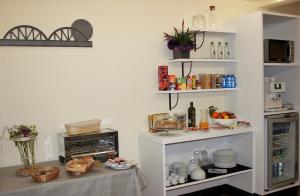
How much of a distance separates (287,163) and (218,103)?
3.65 ft

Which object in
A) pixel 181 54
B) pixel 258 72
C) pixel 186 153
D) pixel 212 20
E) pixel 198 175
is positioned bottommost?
pixel 198 175

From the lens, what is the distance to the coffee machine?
3373 millimetres

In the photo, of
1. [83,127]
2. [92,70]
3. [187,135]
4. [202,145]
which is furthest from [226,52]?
[83,127]

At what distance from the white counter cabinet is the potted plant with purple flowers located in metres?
0.86

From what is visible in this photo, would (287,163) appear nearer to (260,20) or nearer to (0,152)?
(260,20)

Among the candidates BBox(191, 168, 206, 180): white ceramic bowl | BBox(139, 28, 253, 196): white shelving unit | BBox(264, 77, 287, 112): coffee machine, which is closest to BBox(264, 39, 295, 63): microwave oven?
BBox(264, 77, 287, 112): coffee machine

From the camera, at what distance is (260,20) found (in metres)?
3.20

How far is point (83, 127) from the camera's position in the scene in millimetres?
2619

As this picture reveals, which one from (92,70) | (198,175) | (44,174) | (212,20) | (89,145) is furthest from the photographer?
(212,20)

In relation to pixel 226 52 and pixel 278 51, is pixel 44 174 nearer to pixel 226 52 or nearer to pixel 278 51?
pixel 226 52

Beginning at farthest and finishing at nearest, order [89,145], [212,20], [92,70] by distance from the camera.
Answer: [212,20] < [92,70] < [89,145]

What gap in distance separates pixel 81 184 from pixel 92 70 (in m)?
1.16

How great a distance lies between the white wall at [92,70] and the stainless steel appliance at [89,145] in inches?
10.1

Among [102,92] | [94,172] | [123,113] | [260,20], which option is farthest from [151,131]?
[260,20]
